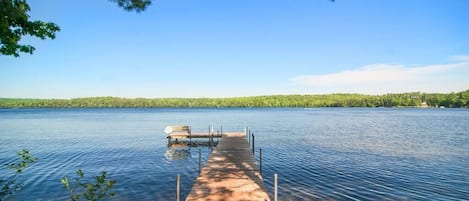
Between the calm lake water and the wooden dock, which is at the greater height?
the wooden dock

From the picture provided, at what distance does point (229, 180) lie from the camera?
1264 centimetres

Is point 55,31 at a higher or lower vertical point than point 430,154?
higher

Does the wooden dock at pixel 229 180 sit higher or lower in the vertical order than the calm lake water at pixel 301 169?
higher

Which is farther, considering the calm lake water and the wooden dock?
the calm lake water

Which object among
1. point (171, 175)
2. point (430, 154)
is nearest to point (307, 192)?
point (171, 175)

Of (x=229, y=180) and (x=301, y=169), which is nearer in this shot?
(x=229, y=180)

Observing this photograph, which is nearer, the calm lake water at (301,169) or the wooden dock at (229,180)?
the wooden dock at (229,180)

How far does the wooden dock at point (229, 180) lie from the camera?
420 inches

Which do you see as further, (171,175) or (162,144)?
(162,144)

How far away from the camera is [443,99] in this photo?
18325 cm

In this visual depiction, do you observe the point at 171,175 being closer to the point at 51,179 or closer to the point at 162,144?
the point at 51,179

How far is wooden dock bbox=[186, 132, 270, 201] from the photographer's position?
35.0ft

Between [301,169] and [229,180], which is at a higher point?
[229,180]

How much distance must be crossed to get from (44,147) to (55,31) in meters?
28.1
